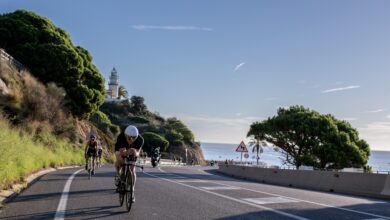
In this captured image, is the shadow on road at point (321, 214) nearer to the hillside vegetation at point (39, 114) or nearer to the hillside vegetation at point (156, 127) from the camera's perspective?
the hillside vegetation at point (39, 114)

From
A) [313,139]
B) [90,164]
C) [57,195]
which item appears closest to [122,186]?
[57,195]

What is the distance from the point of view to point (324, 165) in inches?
2213

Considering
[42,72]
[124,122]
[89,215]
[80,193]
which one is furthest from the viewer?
[124,122]

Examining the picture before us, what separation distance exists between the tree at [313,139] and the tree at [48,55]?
25135 millimetres

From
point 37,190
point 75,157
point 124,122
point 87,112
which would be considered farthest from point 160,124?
point 37,190

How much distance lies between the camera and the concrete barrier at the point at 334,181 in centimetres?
1666

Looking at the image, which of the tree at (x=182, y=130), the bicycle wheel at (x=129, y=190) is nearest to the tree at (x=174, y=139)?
the tree at (x=182, y=130)

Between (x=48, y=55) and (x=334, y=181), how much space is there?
28270mm

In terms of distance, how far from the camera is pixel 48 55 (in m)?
38.9

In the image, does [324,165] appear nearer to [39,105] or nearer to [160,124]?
[39,105]

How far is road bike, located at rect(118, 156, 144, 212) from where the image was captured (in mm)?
9258

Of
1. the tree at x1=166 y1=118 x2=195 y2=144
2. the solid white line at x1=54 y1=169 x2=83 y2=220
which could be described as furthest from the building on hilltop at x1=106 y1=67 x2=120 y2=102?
the solid white line at x1=54 y1=169 x2=83 y2=220

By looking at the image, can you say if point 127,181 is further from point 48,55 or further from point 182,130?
point 182,130

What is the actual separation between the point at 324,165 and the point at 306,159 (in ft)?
9.87
